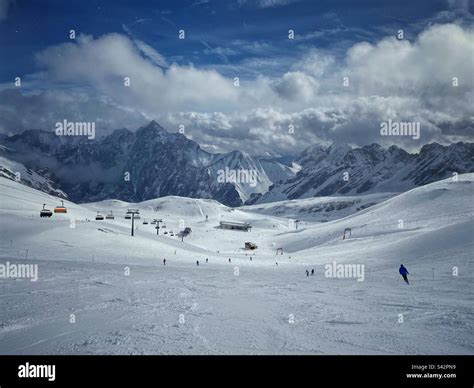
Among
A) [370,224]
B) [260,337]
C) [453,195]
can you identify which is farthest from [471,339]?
[453,195]

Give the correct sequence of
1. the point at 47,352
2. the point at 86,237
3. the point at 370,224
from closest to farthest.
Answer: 1. the point at 47,352
2. the point at 86,237
3. the point at 370,224

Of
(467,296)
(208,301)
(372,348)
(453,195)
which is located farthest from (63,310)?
(453,195)

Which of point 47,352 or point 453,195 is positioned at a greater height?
point 453,195

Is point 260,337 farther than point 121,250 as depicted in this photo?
No

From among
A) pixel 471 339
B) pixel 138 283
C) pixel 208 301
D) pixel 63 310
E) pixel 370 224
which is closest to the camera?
pixel 471 339

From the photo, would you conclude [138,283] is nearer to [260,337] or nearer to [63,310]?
[63,310]
